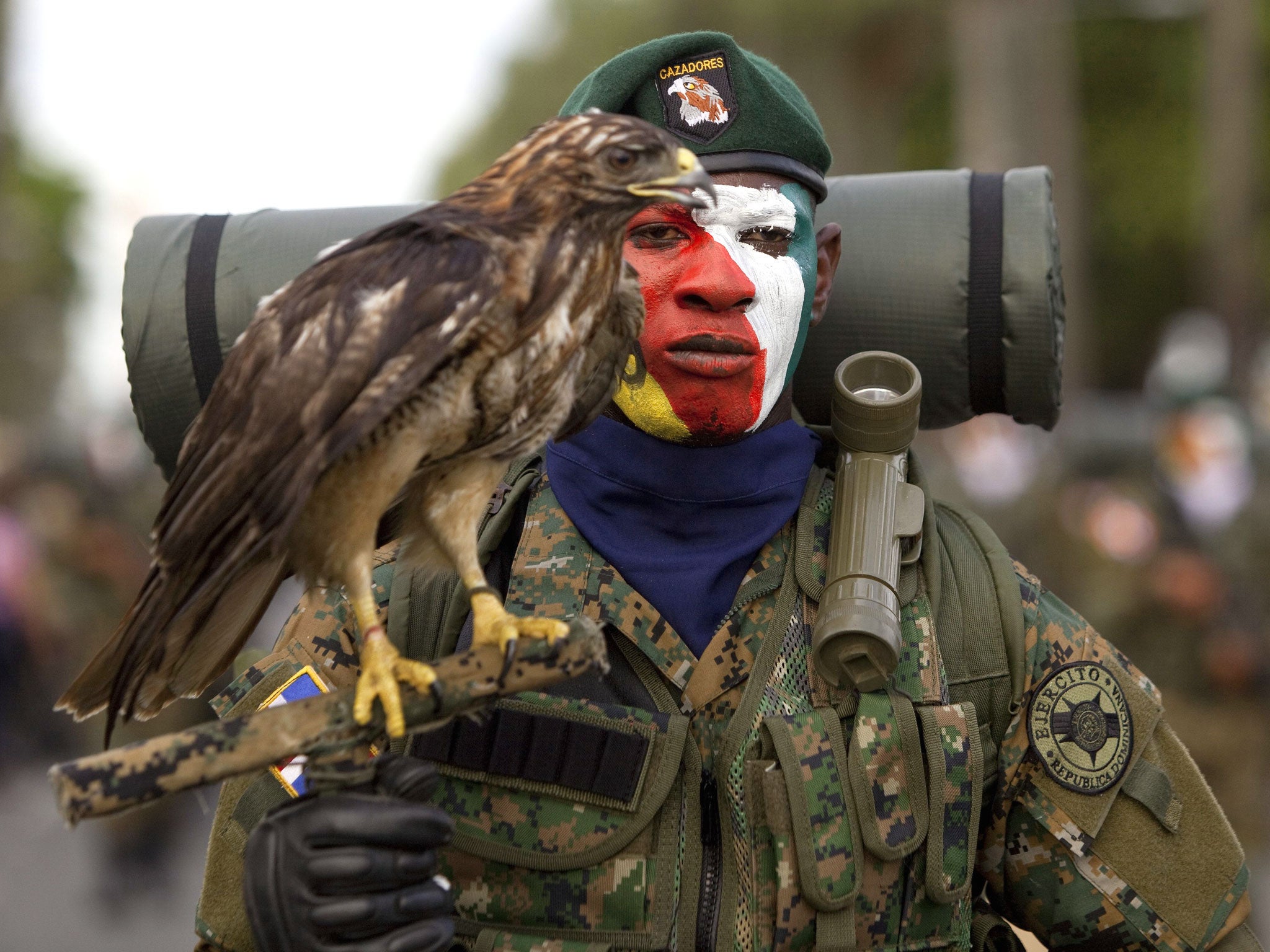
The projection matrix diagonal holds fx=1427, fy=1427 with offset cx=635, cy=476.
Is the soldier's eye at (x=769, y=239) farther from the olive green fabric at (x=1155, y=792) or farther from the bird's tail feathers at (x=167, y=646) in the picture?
the olive green fabric at (x=1155, y=792)

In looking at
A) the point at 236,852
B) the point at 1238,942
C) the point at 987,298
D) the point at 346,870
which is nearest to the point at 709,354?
the point at 987,298

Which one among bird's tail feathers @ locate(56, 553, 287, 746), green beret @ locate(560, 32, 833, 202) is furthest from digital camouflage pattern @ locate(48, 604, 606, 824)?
green beret @ locate(560, 32, 833, 202)

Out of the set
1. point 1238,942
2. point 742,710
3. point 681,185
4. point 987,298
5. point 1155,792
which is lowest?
point 1238,942

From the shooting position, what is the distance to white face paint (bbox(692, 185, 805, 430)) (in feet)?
9.41

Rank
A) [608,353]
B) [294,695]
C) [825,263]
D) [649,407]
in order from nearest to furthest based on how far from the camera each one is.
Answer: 1. [608,353]
2. [294,695]
3. [649,407]
4. [825,263]

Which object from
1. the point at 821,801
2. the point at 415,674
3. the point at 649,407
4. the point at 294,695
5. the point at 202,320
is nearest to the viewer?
the point at 415,674

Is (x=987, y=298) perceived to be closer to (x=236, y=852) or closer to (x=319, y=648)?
(x=319, y=648)

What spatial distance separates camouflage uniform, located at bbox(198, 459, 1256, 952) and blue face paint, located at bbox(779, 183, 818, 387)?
367 millimetres

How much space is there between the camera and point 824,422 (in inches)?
133

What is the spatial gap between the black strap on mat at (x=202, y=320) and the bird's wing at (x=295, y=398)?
31.5 inches

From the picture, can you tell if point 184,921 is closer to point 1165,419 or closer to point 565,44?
point 1165,419

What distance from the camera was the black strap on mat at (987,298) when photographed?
3145mm

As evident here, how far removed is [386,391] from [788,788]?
1.11 m

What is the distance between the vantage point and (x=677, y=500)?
2990 mm
